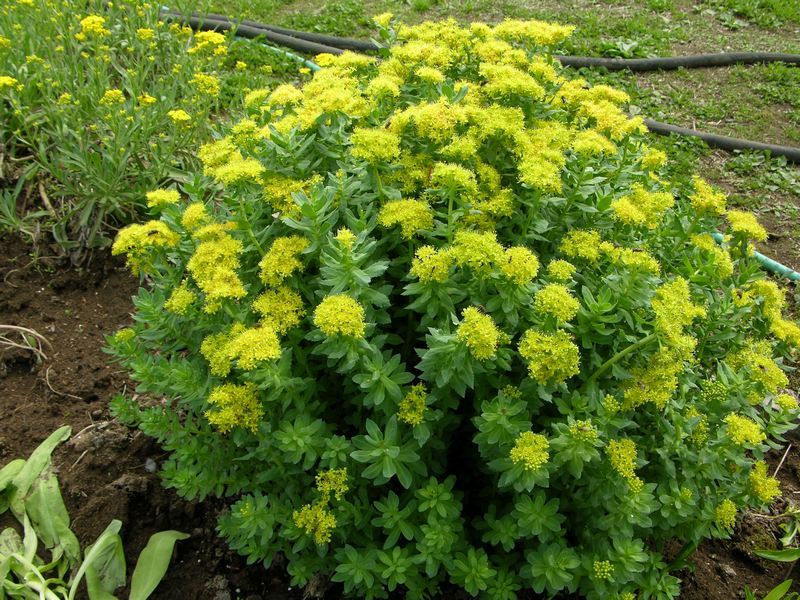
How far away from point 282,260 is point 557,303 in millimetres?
878

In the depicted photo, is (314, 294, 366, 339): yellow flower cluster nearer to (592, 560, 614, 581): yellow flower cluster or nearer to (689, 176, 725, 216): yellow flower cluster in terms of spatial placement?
(592, 560, 614, 581): yellow flower cluster

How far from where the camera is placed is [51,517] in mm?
2670

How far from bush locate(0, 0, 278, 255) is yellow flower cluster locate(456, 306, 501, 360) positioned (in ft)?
6.94

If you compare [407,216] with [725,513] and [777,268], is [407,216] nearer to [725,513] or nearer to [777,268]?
[725,513]

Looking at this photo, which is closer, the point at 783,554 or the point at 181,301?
the point at 181,301

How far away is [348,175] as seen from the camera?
2383mm

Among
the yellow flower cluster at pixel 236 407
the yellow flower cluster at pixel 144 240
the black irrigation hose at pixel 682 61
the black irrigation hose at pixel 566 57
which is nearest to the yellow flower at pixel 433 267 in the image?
the yellow flower cluster at pixel 236 407

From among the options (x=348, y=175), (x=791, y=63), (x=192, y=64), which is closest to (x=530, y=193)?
(x=348, y=175)

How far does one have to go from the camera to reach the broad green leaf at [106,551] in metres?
2.48

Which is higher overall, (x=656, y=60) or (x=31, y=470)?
(x=656, y=60)

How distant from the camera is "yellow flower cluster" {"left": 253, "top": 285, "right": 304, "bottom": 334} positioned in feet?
6.79

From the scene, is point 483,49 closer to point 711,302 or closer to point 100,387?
point 711,302

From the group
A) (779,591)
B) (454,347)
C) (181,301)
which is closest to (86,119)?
(181,301)

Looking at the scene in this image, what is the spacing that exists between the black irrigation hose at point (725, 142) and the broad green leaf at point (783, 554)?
11.4 ft
